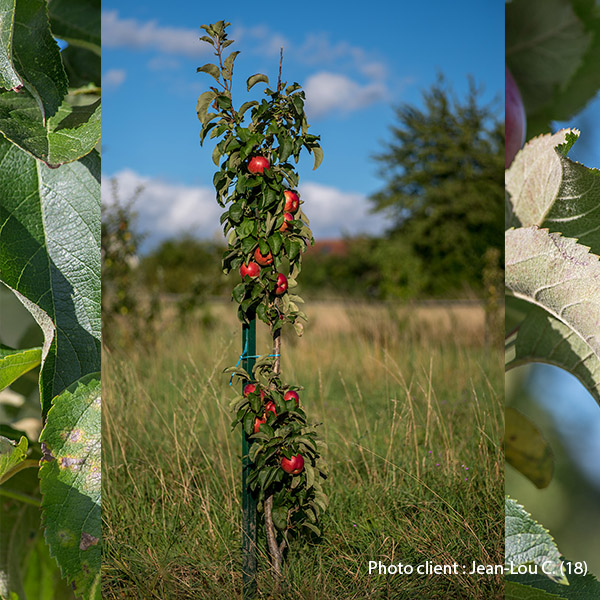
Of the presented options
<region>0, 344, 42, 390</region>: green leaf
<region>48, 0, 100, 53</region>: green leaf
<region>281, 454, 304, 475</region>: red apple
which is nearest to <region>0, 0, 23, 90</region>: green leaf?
<region>48, 0, 100, 53</region>: green leaf

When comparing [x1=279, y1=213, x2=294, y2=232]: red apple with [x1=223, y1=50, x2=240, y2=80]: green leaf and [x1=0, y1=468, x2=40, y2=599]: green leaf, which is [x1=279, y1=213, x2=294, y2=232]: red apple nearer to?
[x1=223, y1=50, x2=240, y2=80]: green leaf

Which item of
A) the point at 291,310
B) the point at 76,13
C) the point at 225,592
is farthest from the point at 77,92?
the point at 225,592

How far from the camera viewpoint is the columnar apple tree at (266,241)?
2.71ft

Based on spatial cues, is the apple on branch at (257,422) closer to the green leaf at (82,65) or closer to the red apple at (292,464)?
the red apple at (292,464)

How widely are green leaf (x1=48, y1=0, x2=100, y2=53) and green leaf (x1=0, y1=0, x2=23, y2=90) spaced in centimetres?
15

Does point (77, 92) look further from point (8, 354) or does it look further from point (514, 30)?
point (514, 30)

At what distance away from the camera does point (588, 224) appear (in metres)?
0.53

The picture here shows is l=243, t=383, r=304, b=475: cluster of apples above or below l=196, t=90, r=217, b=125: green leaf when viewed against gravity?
below

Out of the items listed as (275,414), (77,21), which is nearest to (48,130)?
(77,21)

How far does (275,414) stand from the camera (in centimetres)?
85

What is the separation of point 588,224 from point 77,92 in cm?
63

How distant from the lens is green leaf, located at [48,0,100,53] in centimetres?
71

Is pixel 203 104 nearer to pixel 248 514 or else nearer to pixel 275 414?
pixel 275 414

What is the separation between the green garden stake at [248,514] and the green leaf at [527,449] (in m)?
0.42
